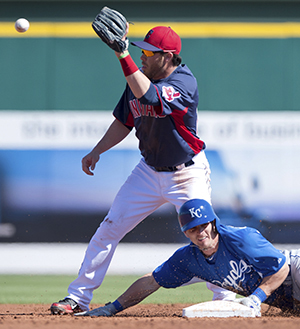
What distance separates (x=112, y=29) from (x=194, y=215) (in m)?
1.12

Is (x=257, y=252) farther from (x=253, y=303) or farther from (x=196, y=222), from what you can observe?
(x=196, y=222)

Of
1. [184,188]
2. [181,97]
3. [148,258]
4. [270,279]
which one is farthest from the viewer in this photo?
[148,258]

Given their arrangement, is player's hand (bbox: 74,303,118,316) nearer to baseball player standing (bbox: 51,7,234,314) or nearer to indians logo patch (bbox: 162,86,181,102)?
baseball player standing (bbox: 51,7,234,314)

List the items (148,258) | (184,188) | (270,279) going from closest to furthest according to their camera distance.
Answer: (270,279)
(184,188)
(148,258)

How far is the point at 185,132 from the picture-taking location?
10.9 ft

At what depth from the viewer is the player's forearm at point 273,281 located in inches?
110

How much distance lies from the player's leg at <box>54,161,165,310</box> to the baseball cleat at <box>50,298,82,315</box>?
0.10 ft

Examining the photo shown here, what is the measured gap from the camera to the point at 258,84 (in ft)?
20.3

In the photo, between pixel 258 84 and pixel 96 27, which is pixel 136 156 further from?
pixel 96 27

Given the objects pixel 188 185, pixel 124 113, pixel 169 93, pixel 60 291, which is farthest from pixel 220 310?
pixel 60 291

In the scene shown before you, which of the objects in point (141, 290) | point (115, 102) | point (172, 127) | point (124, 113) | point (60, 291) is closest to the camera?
point (141, 290)

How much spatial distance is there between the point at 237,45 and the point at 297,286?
154 inches

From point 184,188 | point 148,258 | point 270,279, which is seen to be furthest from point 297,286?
point 148,258

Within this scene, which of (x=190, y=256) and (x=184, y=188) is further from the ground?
(x=184, y=188)
